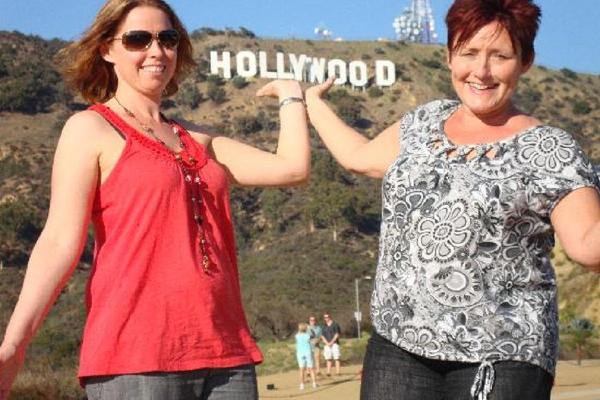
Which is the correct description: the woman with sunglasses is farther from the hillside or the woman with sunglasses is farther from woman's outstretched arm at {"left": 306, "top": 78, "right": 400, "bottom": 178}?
the hillside

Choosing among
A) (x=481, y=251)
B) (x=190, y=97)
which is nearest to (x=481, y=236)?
(x=481, y=251)

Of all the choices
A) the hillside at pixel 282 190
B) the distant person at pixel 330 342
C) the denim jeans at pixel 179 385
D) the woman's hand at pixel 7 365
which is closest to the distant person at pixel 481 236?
the denim jeans at pixel 179 385

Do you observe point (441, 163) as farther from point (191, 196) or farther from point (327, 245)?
point (327, 245)

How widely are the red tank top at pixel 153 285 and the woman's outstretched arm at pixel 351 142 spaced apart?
2.43 ft

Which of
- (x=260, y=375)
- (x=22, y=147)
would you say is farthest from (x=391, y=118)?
(x=260, y=375)

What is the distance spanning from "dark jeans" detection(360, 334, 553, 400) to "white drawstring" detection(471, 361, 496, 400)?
18 mm

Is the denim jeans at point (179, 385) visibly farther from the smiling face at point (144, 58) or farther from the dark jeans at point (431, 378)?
the smiling face at point (144, 58)

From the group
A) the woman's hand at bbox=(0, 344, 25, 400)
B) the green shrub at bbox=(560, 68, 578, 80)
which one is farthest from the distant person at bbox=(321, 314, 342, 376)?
the green shrub at bbox=(560, 68, 578, 80)

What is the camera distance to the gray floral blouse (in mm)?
3615

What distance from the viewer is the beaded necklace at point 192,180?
3559 millimetres

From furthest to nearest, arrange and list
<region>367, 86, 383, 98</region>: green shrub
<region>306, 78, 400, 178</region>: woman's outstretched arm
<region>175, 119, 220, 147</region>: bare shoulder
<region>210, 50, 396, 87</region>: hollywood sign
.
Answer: <region>367, 86, 383, 98</region>: green shrub
<region>210, 50, 396, 87</region>: hollywood sign
<region>306, 78, 400, 178</region>: woman's outstretched arm
<region>175, 119, 220, 147</region>: bare shoulder

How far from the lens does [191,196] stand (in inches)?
141

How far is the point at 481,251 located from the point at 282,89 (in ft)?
3.25

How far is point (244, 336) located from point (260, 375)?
28.2 meters
